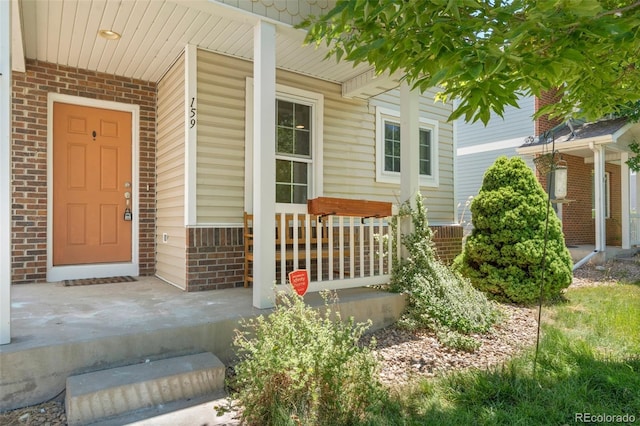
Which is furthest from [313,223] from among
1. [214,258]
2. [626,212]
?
[626,212]

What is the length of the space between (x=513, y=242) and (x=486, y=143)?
8.11m

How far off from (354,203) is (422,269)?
1.10m

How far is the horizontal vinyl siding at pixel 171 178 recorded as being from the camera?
4488 millimetres

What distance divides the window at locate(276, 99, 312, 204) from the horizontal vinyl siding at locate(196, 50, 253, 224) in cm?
56

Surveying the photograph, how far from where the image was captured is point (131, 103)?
5.20 meters

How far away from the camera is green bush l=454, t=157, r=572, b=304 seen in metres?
5.03

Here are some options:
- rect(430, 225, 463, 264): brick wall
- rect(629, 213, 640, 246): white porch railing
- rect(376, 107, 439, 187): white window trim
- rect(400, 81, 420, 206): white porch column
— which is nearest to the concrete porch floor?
rect(400, 81, 420, 206): white porch column

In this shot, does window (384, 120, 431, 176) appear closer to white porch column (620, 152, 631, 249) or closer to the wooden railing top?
the wooden railing top

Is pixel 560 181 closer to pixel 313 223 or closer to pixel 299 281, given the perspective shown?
pixel 313 223

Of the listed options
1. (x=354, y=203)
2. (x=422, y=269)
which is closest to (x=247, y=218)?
(x=354, y=203)

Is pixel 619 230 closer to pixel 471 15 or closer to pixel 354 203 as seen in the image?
pixel 354 203

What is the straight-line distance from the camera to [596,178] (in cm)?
899

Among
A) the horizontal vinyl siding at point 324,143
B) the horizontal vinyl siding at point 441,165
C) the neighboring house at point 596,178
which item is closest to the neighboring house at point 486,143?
the neighboring house at point 596,178

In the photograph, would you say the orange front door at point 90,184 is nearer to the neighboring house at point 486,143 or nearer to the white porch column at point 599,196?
the neighboring house at point 486,143
